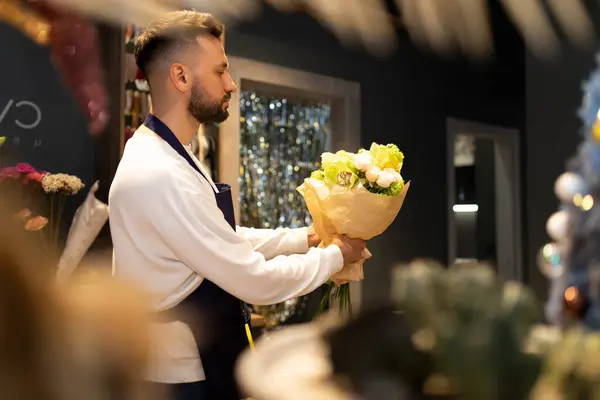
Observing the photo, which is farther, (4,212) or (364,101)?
(364,101)

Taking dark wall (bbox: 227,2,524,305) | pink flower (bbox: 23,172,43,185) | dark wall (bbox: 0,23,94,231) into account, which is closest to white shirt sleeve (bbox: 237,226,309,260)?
pink flower (bbox: 23,172,43,185)

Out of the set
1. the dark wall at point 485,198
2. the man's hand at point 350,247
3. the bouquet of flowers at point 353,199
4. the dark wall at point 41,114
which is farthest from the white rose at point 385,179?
the dark wall at point 485,198

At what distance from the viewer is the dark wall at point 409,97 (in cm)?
370

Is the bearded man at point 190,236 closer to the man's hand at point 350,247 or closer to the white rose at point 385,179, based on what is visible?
the man's hand at point 350,247

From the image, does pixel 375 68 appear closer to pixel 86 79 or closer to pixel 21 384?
pixel 86 79

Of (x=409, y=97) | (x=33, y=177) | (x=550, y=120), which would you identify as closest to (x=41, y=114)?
(x=33, y=177)

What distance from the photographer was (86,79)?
2.71 metres

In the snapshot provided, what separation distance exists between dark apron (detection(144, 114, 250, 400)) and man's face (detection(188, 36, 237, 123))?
0.10 metres

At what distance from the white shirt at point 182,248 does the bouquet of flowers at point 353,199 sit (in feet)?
0.28

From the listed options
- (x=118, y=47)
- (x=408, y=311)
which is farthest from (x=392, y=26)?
(x=118, y=47)

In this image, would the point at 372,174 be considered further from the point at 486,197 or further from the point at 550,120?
the point at 486,197

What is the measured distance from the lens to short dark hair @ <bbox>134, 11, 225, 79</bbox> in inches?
50.6

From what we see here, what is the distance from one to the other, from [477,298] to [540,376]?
0.12 ft

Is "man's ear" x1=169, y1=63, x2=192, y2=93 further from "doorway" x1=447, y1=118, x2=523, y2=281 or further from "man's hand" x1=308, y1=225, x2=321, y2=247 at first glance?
"doorway" x1=447, y1=118, x2=523, y2=281
